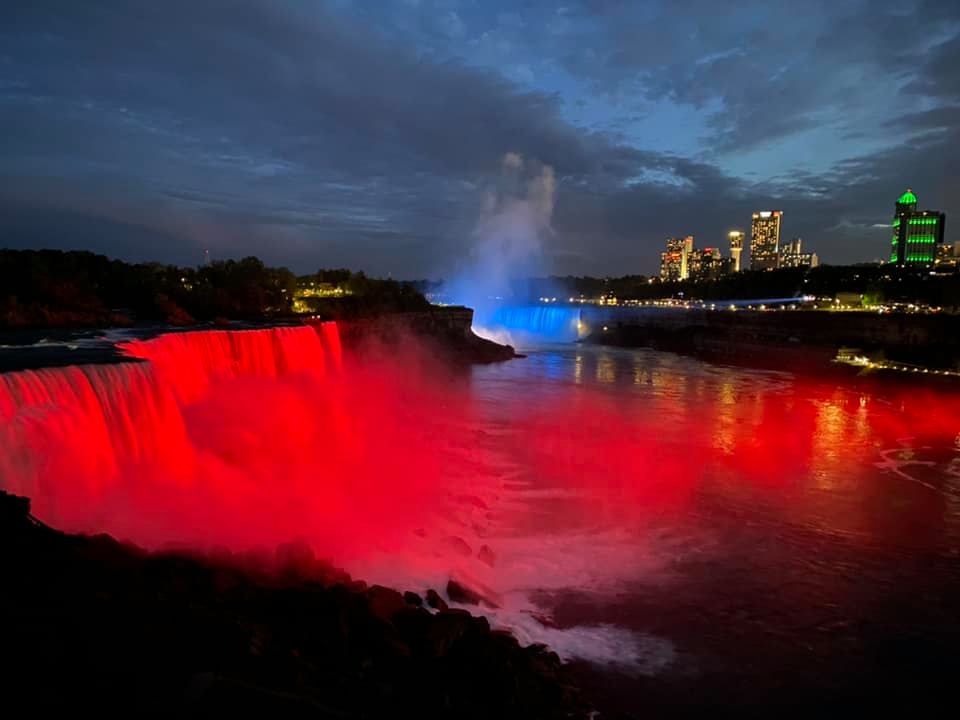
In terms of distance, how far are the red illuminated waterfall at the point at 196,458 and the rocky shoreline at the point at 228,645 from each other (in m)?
2.76

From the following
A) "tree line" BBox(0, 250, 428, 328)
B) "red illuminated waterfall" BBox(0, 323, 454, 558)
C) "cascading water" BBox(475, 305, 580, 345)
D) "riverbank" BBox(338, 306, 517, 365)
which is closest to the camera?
"red illuminated waterfall" BBox(0, 323, 454, 558)

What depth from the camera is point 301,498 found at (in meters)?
14.2

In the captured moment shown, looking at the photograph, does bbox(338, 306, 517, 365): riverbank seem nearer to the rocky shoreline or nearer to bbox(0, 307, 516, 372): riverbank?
bbox(0, 307, 516, 372): riverbank

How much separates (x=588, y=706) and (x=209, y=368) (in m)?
18.7

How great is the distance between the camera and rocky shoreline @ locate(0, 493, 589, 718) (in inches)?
A: 179

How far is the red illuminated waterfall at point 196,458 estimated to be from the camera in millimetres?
10609

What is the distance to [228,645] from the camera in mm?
5891

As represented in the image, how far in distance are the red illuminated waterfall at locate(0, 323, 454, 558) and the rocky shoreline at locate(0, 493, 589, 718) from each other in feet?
9.06

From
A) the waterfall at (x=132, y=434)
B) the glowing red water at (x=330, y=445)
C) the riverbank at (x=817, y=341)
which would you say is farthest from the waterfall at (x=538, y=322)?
the waterfall at (x=132, y=434)

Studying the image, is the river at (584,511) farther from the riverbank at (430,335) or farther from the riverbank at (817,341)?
the riverbank at (817,341)

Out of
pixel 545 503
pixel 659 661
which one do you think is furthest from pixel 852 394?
pixel 659 661

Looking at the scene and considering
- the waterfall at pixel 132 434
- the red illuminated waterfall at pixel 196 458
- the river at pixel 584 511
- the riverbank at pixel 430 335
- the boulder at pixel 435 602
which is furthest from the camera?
the riverbank at pixel 430 335

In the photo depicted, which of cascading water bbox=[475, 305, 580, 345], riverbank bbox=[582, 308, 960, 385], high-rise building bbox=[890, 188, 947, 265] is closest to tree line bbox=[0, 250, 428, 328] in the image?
cascading water bbox=[475, 305, 580, 345]

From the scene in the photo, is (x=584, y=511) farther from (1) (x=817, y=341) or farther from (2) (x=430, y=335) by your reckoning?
(1) (x=817, y=341)
